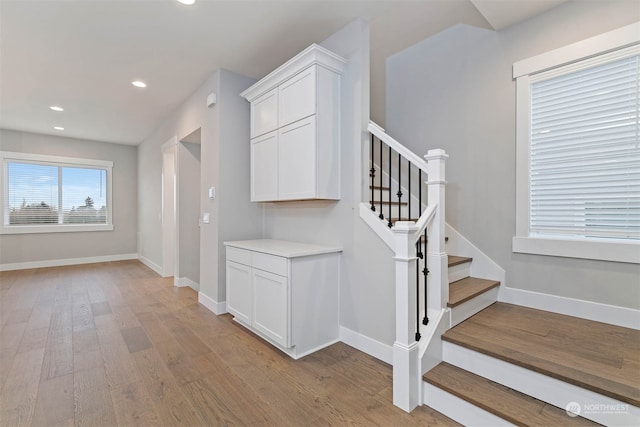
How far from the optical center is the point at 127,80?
12.1 feet

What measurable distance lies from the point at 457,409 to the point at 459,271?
Answer: 1328 mm

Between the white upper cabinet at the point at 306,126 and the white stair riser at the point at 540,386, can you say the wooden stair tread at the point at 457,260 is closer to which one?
the white stair riser at the point at 540,386

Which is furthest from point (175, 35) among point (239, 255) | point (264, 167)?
point (239, 255)

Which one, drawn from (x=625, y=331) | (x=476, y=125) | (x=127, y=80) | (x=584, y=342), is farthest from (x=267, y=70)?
(x=625, y=331)

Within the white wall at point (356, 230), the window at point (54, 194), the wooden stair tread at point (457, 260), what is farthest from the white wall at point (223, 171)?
the window at point (54, 194)

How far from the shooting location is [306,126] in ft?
8.40

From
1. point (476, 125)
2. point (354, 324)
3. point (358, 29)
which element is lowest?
point (354, 324)

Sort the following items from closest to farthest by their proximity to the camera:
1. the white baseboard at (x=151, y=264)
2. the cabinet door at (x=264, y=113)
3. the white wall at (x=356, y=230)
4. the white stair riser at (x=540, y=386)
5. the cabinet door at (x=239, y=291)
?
1. the white stair riser at (x=540, y=386)
2. the white wall at (x=356, y=230)
3. the cabinet door at (x=239, y=291)
4. the cabinet door at (x=264, y=113)
5. the white baseboard at (x=151, y=264)

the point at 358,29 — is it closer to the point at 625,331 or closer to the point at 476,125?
the point at 476,125

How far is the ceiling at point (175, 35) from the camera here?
2.39 meters

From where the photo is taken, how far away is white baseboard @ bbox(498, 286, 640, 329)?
6.78 ft

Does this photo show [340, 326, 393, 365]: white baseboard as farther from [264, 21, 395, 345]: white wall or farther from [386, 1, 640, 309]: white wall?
[386, 1, 640, 309]: white wall

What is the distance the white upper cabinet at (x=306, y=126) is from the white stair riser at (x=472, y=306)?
4.31 feet

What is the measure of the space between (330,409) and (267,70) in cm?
348
